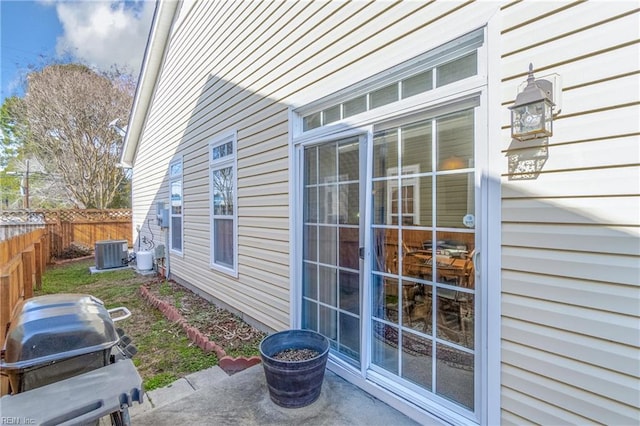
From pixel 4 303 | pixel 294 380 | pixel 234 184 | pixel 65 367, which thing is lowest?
pixel 294 380

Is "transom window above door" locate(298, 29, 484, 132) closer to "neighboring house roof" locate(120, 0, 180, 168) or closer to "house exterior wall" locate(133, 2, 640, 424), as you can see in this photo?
"house exterior wall" locate(133, 2, 640, 424)

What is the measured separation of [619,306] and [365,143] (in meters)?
1.74

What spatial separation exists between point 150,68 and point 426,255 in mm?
7993

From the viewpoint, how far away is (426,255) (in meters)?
2.12

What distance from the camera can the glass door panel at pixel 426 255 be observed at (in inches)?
76.5

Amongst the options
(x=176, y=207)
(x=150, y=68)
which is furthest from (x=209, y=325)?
(x=150, y=68)

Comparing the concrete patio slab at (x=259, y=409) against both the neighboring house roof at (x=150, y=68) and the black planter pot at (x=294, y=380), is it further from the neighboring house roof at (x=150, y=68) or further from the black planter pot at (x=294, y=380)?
the neighboring house roof at (x=150, y=68)

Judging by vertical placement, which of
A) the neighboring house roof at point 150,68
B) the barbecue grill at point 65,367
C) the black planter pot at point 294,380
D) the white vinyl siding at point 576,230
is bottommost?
the black planter pot at point 294,380

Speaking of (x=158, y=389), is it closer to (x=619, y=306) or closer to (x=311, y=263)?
(x=311, y=263)

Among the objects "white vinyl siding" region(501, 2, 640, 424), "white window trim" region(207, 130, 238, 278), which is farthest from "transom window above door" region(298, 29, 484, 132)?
"white window trim" region(207, 130, 238, 278)

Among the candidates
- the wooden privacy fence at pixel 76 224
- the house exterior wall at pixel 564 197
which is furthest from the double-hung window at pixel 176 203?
the wooden privacy fence at pixel 76 224

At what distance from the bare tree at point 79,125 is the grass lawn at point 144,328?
7.25 meters

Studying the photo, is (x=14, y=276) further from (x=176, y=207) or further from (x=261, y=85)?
(x=261, y=85)

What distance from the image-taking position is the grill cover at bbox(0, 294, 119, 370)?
1.79 m
